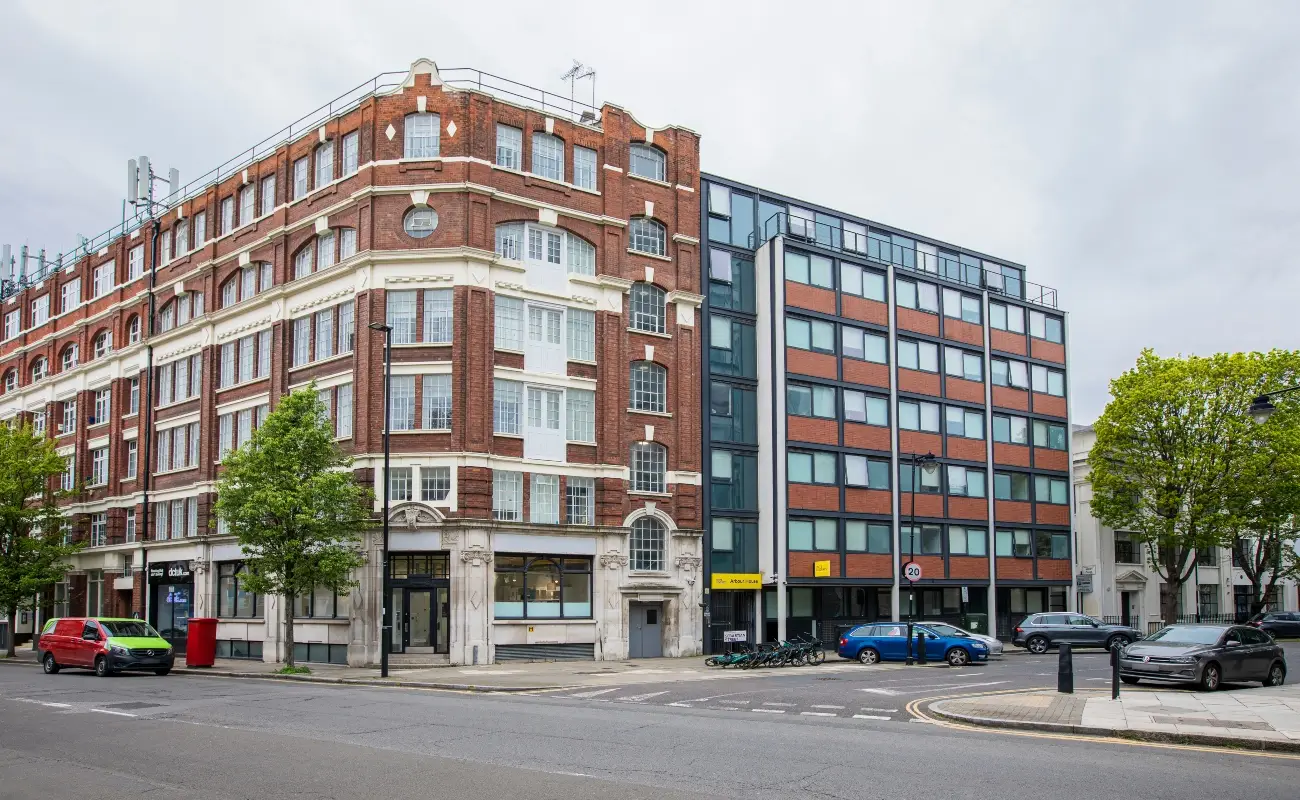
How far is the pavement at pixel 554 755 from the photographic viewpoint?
1240 centimetres

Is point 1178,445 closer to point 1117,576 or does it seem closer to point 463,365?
point 1117,576

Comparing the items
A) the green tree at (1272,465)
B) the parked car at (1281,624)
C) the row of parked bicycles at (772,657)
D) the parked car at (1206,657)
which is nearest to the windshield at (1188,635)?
the parked car at (1206,657)

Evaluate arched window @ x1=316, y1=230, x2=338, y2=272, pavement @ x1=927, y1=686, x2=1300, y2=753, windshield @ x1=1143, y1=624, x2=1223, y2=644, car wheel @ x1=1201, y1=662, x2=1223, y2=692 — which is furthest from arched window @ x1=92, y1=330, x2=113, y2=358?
car wheel @ x1=1201, y1=662, x2=1223, y2=692

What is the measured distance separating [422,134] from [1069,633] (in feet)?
101

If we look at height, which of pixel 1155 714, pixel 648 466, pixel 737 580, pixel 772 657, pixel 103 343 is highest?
pixel 103 343

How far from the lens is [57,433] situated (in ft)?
190


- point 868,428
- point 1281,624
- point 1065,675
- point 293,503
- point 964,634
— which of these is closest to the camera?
point 1065,675

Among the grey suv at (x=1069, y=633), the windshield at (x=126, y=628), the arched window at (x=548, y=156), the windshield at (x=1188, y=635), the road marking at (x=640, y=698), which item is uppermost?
the arched window at (x=548, y=156)

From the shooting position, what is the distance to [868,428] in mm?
50250

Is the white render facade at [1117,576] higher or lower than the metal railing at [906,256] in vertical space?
lower

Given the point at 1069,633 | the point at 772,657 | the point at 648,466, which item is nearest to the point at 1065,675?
the point at 772,657

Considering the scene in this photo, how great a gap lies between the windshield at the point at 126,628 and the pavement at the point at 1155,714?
23609 millimetres

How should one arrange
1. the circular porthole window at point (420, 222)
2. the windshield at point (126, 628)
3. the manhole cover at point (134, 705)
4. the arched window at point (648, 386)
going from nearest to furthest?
the manhole cover at point (134, 705) → the windshield at point (126, 628) → the circular porthole window at point (420, 222) → the arched window at point (648, 386)

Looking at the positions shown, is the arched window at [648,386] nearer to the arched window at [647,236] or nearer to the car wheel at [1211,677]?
the arched window at [647,236]
